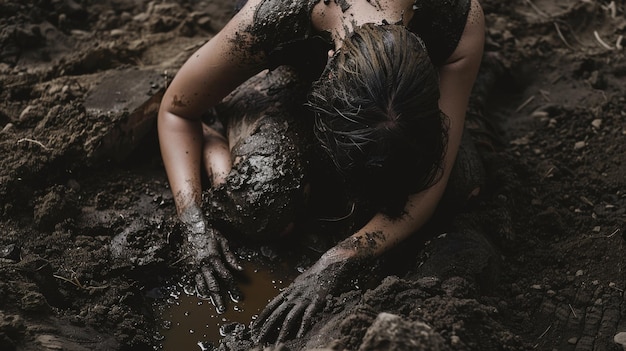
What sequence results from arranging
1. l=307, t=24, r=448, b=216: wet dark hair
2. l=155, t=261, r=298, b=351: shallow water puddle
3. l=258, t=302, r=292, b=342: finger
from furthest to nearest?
l=155, t=261, r=298, b=351: shallow water puddle < l=258, t=302, r=292, b=342: finger < l=307, t=24, r=448, b=216: wet dark hair

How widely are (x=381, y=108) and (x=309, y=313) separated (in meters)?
0.63

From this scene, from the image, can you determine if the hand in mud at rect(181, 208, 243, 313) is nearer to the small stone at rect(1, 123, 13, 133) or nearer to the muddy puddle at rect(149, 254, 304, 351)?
the muddy puddle at rect(149, 254, 304, 351)

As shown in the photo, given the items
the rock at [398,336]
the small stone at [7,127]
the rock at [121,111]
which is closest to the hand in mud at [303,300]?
the rock at [398,336]

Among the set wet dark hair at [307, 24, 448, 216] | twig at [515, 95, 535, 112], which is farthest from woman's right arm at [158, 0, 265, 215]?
twig at [515, 95, 535, 112]

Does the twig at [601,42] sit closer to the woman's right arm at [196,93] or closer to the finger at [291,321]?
the woman's right arm at [196,93]

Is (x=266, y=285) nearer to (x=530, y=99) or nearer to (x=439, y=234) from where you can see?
(x=439, y=234)

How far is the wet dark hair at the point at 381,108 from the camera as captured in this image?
2141 mm

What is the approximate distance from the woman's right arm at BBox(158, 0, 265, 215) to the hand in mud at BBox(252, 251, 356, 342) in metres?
0.58

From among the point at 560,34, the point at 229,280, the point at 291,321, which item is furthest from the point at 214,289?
the point at 560,34

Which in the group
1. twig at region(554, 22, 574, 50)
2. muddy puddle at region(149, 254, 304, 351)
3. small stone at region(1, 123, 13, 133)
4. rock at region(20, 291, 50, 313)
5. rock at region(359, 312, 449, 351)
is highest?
rock at region(359, 312, 449, 351)

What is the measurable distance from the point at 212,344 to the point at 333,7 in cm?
108

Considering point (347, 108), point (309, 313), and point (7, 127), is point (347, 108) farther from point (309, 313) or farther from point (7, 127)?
point (7, 127)

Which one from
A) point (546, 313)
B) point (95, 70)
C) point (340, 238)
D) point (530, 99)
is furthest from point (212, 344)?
point (530, 99)

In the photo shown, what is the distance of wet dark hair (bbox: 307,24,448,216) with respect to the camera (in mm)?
2141
